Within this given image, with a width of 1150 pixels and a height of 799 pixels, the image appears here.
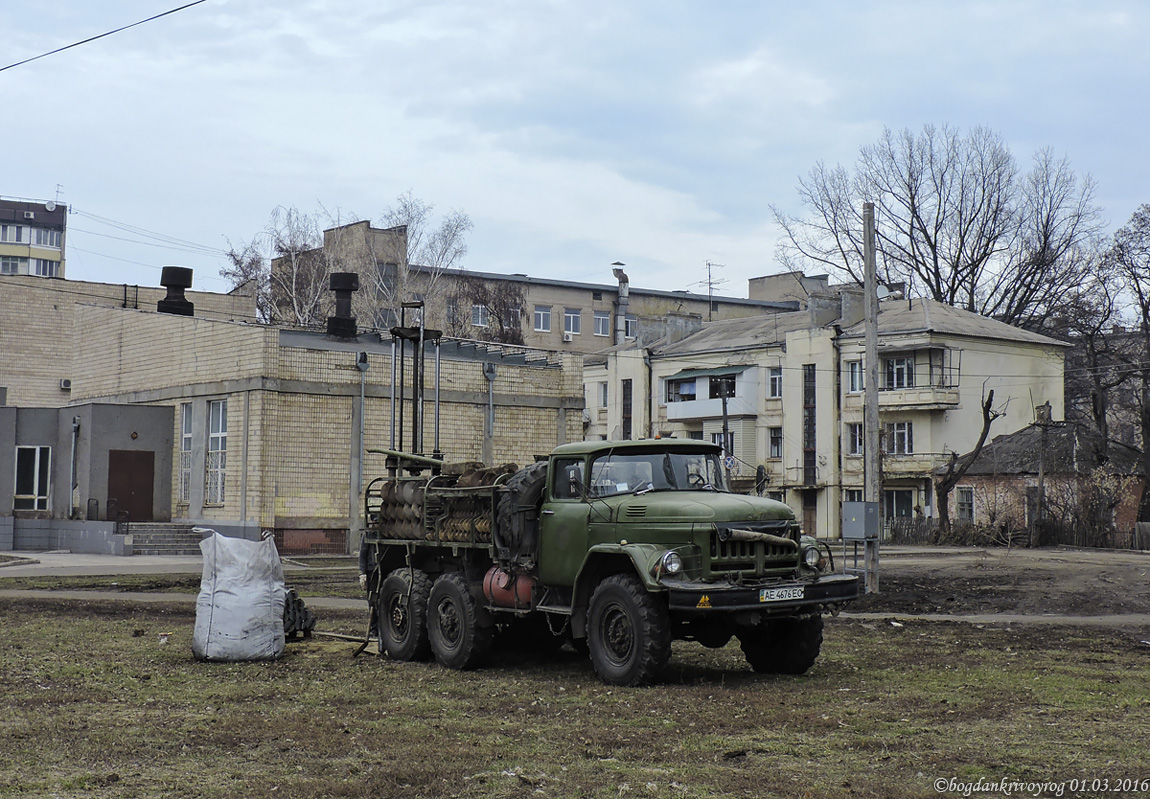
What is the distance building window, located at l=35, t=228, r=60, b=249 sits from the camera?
136 m

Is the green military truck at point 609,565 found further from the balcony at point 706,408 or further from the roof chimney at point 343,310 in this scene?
the balcony at point 706,408

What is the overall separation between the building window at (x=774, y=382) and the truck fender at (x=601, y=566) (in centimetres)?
5341

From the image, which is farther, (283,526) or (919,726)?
(283,526)

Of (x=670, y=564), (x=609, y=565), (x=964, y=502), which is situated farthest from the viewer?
(x=964, y=502)

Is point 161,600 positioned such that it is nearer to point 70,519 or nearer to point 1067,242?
point 70,519

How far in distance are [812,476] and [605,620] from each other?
5194cm

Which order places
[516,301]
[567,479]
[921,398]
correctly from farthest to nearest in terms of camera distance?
1. [516,301]
2. [921,398]
3. [567,479]

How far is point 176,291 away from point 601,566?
116ft

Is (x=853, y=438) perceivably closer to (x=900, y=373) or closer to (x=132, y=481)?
(x=900, y=373)

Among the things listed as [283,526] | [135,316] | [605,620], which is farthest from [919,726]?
[135,316]

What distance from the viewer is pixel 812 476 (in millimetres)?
62000

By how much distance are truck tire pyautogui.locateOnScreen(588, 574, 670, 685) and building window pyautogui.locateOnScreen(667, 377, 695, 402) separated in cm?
5627

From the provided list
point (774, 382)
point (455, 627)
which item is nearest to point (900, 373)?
point (774, 382)

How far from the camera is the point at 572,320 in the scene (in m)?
82.9
